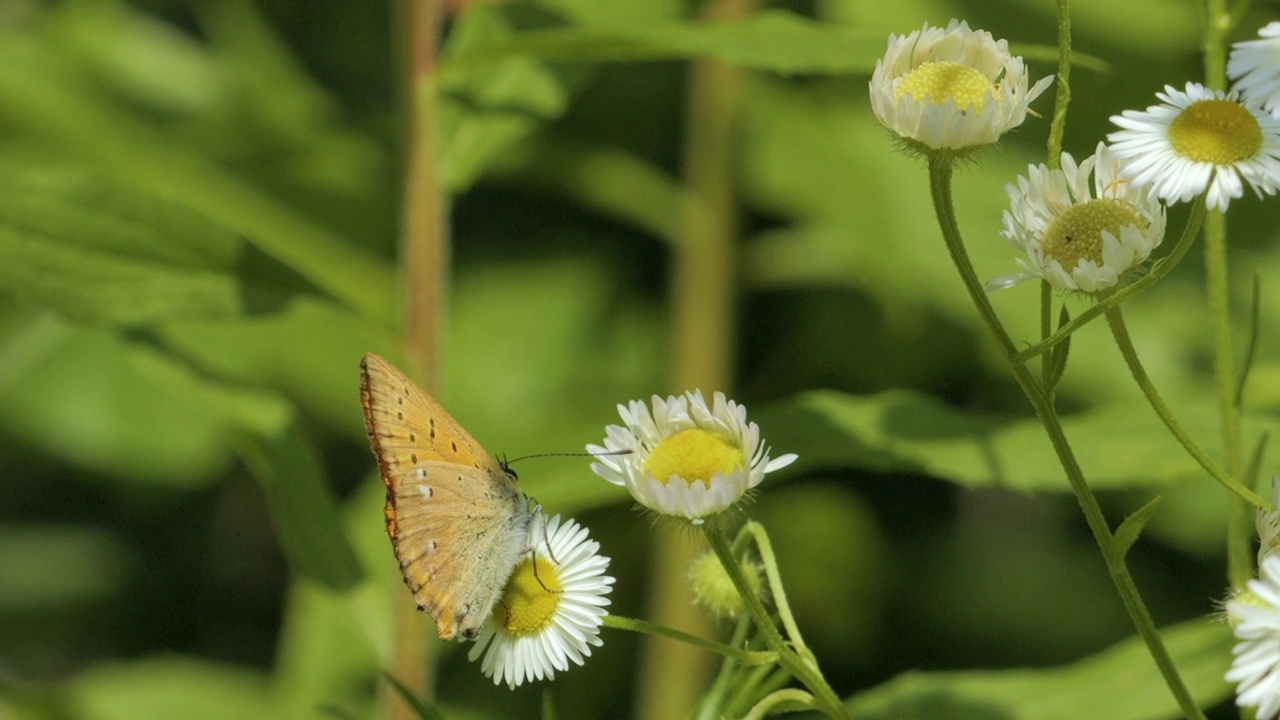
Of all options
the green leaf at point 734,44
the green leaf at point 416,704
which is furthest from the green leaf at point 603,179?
the green leaf at point 416,704

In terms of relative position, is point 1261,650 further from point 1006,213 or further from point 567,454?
point 567,454

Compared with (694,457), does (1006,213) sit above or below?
above

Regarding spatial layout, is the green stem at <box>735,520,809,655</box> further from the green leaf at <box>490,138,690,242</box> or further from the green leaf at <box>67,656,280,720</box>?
the green leaf at <box>67,656,280,720</box>

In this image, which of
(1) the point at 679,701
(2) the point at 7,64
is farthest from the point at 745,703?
(2) the point at 7,64

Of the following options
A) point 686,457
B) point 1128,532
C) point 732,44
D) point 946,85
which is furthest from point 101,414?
point 1128,532

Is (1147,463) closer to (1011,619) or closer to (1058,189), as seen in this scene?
(1058,189)

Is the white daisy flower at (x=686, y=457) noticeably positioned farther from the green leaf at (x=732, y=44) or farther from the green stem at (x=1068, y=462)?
the green leaf at (x=732, y=44)
